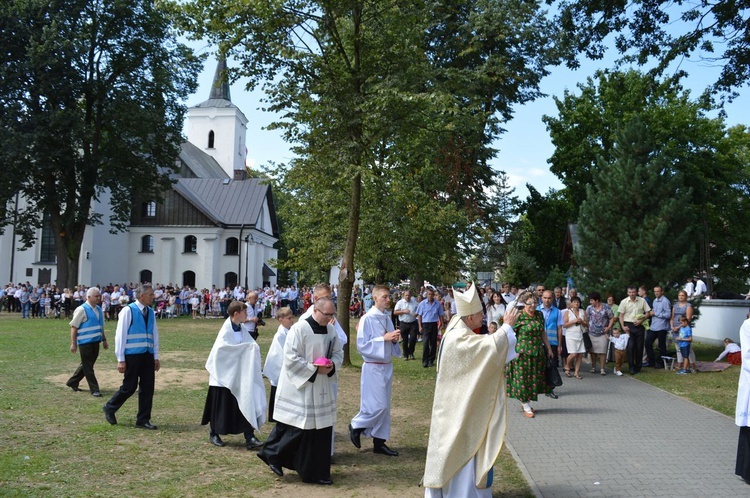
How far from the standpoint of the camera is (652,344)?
17203mm

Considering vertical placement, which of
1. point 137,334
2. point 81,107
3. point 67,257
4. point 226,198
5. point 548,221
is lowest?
point 137,334

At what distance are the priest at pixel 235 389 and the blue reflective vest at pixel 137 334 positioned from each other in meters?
1.25

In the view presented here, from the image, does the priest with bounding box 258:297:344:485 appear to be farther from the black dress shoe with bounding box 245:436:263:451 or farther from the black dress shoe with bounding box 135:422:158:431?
the black dress shoe with bounding box 135:422:158:431

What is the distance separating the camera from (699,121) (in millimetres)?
38812

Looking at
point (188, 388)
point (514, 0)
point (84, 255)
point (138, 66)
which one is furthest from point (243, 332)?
point (84, 255)

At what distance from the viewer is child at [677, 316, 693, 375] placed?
1594 centimetres

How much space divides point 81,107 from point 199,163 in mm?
38420

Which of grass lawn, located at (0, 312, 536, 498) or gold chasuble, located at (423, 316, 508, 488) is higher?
gold chasuble, located at (423, 316, 508, 488)

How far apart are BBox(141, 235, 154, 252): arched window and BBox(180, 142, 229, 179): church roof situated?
36.6 feet

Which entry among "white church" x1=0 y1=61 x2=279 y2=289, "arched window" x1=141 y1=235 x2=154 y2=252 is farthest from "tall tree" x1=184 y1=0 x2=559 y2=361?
"arched window" x1=141 y1=235 x2=154 y2=252

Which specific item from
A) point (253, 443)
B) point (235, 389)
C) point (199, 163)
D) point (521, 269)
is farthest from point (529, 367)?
point (199, 163)

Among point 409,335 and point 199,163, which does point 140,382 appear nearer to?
point 409,335

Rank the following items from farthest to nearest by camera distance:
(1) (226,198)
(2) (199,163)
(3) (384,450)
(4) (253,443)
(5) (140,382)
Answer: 1. (2) (199,163)
2. (1) (226,198)
3. (5) (140,382)
4. (4) (253,443)
5. (3) (384,450)

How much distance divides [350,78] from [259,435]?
911 centimetres
